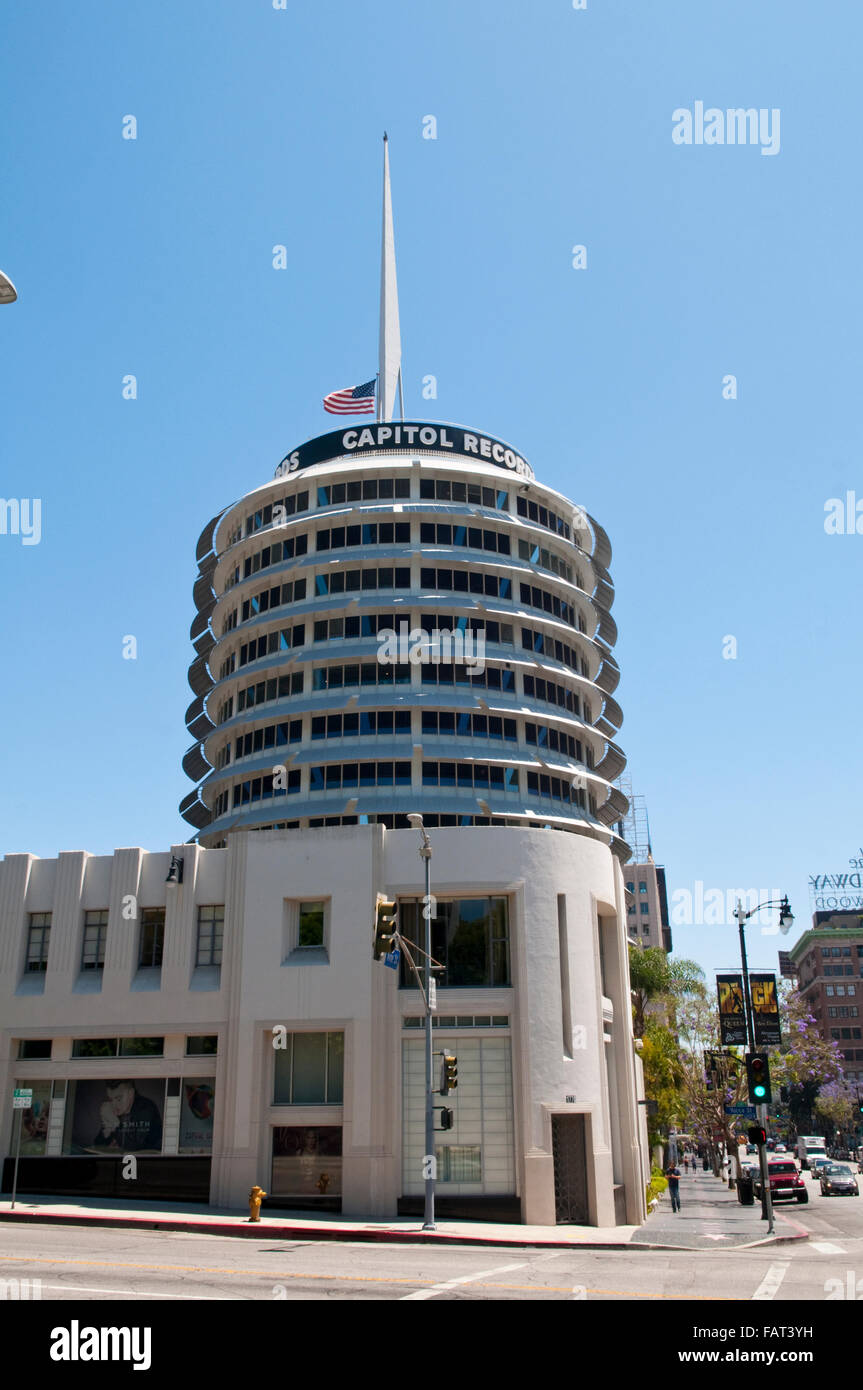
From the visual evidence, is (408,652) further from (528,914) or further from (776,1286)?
(776,1286)

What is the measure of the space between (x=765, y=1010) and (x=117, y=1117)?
21.3 meters

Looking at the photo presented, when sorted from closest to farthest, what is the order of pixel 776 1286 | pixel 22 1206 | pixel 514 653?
pixel 776 1286 → pixel 22 1206 → pixel 514 653

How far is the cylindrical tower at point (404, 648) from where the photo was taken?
46.2 meters

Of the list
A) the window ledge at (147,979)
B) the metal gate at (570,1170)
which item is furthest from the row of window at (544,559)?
the metal gate at (570,1170)

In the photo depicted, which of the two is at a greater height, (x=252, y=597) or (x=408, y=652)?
(x=252, y=597)

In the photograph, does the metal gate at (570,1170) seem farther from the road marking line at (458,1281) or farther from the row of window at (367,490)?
the row of window at (367,490)

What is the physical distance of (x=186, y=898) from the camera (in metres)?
38.3

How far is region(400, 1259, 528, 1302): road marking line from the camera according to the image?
1645 centimetres

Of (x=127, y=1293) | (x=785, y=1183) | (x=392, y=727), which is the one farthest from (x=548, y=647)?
(x=127, y=1293)

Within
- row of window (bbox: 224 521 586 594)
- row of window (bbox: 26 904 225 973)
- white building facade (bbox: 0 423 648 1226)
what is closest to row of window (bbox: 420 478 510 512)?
row of window (bbox: 224 521 586 594)

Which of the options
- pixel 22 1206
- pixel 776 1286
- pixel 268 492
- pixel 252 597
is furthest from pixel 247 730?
pixel 776 1286

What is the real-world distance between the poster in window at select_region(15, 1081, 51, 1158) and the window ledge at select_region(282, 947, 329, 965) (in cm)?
929

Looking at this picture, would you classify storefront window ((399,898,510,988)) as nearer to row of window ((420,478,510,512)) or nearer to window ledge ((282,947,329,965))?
window ledge ((282,947,329,965))
